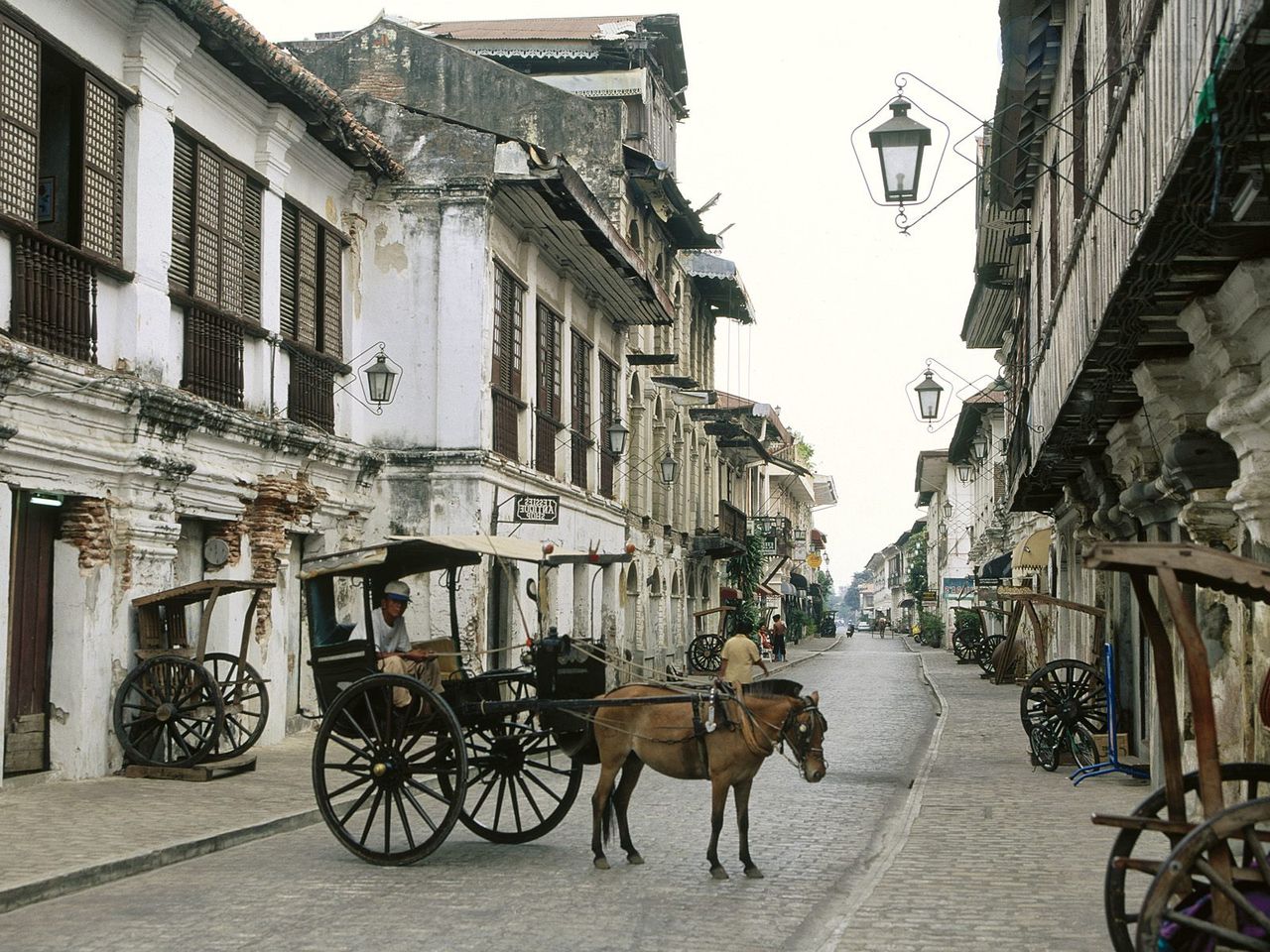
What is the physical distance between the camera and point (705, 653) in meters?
32.6

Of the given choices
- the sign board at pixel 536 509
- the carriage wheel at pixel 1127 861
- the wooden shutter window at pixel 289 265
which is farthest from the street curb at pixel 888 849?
the wooden shutter window at pixel 289 265

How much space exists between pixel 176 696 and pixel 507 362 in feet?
28.3

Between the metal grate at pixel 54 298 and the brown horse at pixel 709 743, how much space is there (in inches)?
215

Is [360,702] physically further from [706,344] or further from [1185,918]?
[706,344]

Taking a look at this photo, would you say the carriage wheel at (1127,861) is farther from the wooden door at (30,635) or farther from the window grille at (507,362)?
the window grille at (507,362)

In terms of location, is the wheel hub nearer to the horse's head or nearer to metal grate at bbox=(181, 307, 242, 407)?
the horse's head

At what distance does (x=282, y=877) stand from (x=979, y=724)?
1365 cm

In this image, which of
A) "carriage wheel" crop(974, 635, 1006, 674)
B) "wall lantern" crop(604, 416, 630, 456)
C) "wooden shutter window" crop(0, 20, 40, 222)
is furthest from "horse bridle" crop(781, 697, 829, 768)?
"carriage wheel" crop(974, 635, 1006, 674)

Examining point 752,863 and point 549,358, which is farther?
point 549,358

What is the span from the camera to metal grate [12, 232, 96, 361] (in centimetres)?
1113

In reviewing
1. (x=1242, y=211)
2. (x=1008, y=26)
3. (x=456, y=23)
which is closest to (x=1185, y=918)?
(x=1242, y=211)

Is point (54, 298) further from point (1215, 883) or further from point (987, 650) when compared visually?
point (987, 650)

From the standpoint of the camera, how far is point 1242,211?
5523 millimetres

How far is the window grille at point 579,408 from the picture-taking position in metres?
24.2
